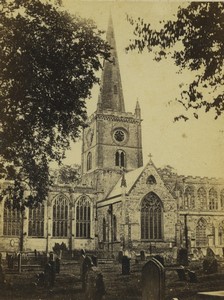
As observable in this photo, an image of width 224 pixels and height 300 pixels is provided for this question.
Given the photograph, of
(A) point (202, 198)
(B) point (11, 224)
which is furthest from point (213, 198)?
(B) point (11, 224)

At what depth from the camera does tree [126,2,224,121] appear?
8.48 meters

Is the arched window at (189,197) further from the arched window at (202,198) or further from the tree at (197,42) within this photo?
the tree at (197,42)

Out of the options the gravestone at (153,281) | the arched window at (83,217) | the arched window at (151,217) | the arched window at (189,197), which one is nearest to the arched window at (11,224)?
the arched window at (83,217)

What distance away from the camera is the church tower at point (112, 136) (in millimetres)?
32906

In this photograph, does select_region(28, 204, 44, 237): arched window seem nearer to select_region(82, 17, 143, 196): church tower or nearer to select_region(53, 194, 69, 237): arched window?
select_region(53, 194, 69, 237): arched window

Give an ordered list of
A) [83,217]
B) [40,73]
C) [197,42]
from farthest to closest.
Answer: [83,217] → [40,73] → [197,42]

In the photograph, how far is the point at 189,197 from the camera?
3431 cm

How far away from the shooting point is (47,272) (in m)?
11.6

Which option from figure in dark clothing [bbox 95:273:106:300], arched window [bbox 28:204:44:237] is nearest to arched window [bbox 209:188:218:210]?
arched window [bbox 28:204:44:237]

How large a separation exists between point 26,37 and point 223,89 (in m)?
4.47

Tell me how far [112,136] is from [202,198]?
8.54 m

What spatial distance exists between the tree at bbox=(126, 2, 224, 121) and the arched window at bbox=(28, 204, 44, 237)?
873 inches

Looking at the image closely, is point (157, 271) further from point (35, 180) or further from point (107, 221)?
point (107, 221)

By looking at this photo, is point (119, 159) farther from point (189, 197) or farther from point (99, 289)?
point (99, 289)
